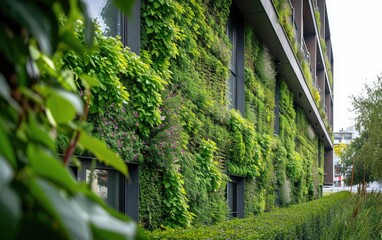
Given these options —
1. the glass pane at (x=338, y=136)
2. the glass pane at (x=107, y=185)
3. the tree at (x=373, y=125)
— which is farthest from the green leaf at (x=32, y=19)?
the glass pane at (x=338, y=136)

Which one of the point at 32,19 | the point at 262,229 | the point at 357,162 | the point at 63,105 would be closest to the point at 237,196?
the point at 262,229

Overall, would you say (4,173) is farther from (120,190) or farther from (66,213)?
(120,190)

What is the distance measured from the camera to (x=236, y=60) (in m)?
9.84

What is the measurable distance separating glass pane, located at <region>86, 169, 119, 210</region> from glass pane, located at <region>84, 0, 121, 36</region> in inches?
58.2

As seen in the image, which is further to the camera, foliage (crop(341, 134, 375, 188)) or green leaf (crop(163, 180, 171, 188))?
foliage (crop(341, 134, 375, 188))

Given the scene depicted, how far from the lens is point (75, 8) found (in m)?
0.58

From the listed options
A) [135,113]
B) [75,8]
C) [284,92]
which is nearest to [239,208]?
[135,113]

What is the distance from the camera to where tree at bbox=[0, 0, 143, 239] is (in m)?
0.43

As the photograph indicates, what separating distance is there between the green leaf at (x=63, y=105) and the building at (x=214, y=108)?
344 millimetres

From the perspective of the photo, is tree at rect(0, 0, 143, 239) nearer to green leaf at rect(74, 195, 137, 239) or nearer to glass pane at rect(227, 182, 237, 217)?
green leaf at rect(74, 195, 137, 239)

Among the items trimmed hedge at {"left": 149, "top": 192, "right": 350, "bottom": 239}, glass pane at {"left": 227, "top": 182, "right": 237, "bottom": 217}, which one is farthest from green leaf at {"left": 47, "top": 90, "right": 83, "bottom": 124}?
glass pane at {"left": 227, "top": 182, "right": 237, "bottom": 217}

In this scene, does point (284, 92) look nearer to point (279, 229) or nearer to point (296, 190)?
point (296, 190)

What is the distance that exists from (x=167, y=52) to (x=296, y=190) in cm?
1164

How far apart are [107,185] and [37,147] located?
463cm
